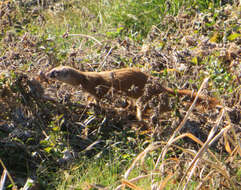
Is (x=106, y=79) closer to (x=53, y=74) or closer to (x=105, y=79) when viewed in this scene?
(x=105, y=79)

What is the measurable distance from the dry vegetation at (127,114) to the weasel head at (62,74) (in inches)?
4.0

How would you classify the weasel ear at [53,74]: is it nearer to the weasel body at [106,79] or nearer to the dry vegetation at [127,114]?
the weasel body at [106,79]

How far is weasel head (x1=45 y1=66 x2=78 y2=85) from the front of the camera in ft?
10.6

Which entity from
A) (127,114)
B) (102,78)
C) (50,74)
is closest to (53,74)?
(50,74)

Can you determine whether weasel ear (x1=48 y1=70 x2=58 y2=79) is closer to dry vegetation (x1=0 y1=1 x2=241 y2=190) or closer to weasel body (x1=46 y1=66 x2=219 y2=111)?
weasel body (x1=46 y1=66 x2=219 y2=111)

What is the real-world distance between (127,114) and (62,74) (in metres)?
0.66

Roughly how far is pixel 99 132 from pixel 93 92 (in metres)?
0.57

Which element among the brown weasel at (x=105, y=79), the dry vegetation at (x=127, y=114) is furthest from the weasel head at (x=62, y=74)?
the dry vegetation at (x=127, y=114)

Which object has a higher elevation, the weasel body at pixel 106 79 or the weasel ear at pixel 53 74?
the weasel ear at pixel 53 74

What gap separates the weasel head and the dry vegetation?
0.34 feet

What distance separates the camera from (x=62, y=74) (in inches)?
129

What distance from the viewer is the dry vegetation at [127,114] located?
94.7 inches

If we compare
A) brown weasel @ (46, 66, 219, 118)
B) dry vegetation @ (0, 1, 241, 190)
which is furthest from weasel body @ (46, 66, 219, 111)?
dry vegetation @ (0, 1, 241, 190)

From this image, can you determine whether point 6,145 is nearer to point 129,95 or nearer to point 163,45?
point 129,95
